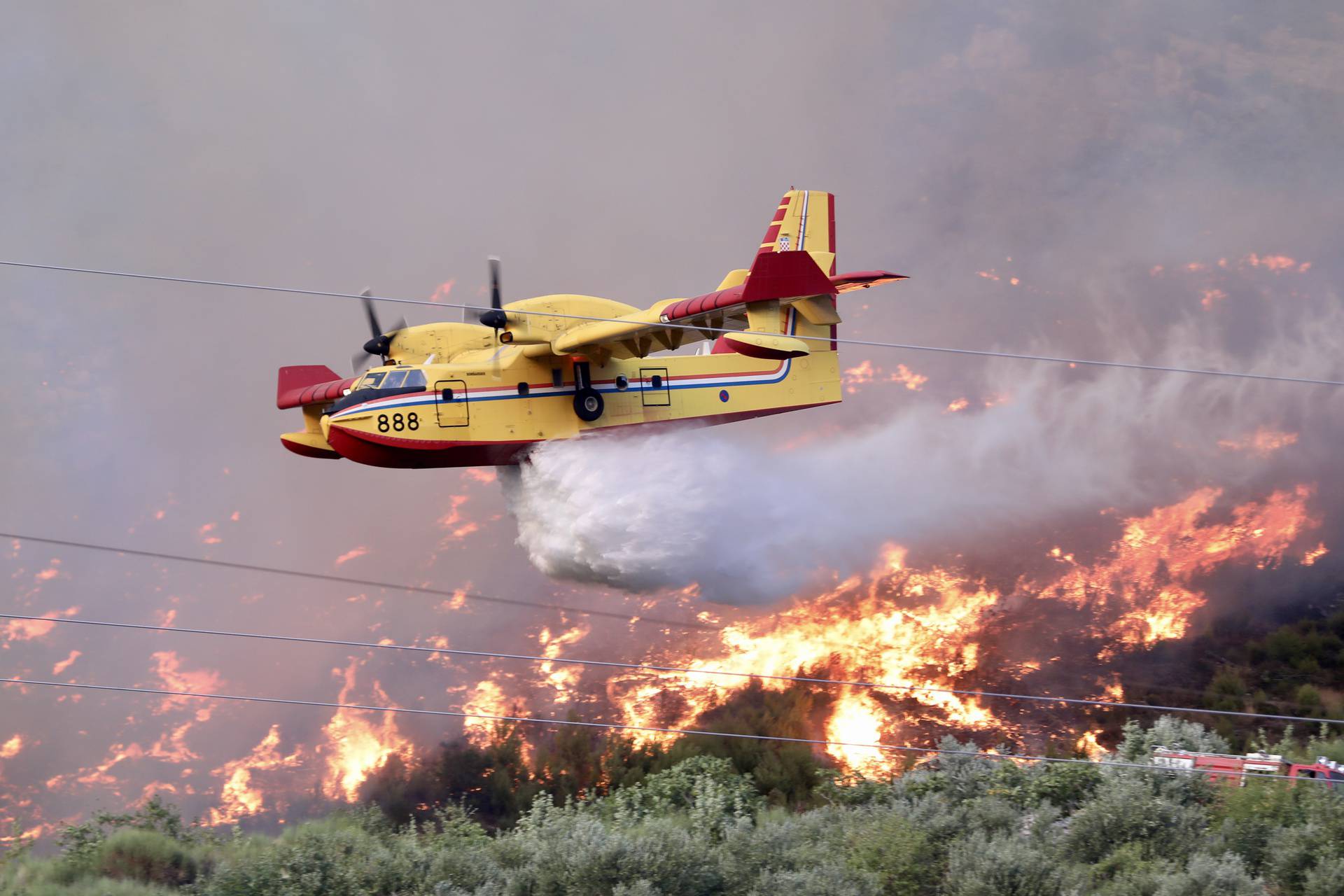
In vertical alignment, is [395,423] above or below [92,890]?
above

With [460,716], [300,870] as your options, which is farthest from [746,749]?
[300,870]

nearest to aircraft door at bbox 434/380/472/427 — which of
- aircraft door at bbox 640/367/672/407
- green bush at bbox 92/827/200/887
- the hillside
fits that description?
aircraft door at bbox 640/367/672/407

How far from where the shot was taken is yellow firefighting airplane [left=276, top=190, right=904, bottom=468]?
20781 millimetres

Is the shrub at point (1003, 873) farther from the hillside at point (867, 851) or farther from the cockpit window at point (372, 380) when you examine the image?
the cockpit window at point (372, 380)

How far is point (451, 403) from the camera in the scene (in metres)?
21.2

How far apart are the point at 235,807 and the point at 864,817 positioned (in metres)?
20.0

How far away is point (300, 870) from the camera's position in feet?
70.3

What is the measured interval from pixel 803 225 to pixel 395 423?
8.80m

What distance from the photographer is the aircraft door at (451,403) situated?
21172 millimetres

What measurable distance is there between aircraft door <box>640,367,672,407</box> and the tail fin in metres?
3.92

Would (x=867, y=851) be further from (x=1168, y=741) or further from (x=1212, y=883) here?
(x=1168, y=741)

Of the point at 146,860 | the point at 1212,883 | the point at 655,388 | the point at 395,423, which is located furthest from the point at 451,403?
the point at 1212,883

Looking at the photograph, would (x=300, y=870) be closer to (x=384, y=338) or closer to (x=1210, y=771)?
(x=384, y=338)

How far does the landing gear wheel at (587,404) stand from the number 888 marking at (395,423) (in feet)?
9.02
